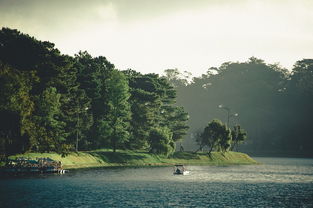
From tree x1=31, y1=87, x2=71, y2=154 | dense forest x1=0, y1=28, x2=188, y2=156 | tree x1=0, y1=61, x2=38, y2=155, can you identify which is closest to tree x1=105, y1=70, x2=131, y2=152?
dense forest x1=0, y1=28, x2=188, y2=156

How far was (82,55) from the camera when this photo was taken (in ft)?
416

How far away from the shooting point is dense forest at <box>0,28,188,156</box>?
3162 inches

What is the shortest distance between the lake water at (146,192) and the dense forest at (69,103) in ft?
36.2

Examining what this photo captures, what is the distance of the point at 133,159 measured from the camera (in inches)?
4569

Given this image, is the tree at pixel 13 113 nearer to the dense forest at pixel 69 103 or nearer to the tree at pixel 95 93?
the dense forest at pixel 69 103

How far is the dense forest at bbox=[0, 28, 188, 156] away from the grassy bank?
97.2 inches

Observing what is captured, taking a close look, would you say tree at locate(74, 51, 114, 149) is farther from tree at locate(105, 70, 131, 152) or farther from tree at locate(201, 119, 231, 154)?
tree at locate(201, 119, 231, 154)

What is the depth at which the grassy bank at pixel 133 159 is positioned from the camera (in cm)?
9812

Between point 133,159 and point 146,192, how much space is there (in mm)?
54553

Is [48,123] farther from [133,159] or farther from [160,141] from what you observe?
[160,141]

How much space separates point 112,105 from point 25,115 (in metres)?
38.5

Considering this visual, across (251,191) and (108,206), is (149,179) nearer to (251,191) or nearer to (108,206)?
(251,191)

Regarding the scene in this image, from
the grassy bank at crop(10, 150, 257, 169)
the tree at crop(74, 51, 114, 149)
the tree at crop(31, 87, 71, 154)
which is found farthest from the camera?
the tree at crop(74, 51, 114, 149)

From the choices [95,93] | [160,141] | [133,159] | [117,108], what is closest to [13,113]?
[95,93]
